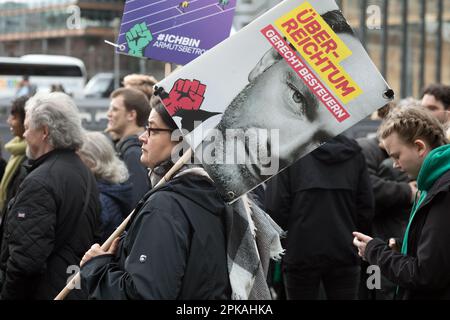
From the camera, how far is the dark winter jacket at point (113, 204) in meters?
4.99

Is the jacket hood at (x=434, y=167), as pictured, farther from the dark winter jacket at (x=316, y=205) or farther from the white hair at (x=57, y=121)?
the dark winter jacket at (x=316, y=205)

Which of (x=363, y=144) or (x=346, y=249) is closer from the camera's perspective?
(x=346, y=249)

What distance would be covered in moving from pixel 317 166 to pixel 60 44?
70.2m

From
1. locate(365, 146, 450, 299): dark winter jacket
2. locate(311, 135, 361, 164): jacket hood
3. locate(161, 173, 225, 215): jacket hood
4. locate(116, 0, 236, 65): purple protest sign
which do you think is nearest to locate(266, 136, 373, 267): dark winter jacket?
locate(311, 135, 361, 164): jacket hood

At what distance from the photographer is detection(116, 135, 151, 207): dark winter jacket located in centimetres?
552

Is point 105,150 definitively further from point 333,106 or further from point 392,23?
point 392,23

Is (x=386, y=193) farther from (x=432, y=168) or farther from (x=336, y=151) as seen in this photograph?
(x=432, y=168)

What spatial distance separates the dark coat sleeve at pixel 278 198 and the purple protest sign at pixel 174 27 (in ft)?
5.66

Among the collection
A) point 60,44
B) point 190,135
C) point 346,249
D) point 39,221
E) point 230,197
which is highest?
point 190,135

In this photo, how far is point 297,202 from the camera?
18.6 feet

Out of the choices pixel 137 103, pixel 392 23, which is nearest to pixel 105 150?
pixel 137 103

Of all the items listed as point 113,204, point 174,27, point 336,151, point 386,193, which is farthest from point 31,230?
point 386,193

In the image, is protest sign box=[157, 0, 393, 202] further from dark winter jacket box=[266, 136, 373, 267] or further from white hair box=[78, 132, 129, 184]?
dark winter jacket box=[266, 136, 373, 267]

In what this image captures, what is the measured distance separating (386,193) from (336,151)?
508 mm
